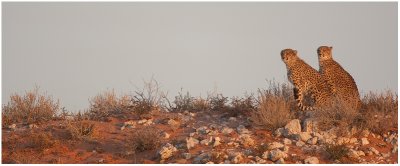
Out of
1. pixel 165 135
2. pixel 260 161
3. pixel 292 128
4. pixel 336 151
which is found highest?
pixel 292 128

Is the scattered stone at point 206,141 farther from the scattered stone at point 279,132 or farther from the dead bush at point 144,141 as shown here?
the scattered stone at point 279,132

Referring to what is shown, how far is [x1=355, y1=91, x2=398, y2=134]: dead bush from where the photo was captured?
9734mm

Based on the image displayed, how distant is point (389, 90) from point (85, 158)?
4.91 meters

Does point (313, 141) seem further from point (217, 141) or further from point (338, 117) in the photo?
point (217, 141)

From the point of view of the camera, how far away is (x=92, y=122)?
424 inches

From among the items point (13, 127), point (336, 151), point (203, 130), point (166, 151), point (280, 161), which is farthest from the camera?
point (13, 127)

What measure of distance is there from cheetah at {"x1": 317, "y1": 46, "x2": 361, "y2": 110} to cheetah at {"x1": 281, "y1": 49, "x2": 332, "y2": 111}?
112mm

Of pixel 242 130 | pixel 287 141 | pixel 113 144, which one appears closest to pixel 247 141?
pixel 287 141

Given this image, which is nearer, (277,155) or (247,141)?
(277,155)

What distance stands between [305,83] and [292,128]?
1.36 metres

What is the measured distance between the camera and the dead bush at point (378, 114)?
31.9 ft

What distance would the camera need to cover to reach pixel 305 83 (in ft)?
35.3

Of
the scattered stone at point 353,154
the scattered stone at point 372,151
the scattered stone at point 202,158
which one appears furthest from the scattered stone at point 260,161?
the scattered stone at point 372,151

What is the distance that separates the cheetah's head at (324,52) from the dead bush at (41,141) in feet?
14.6
